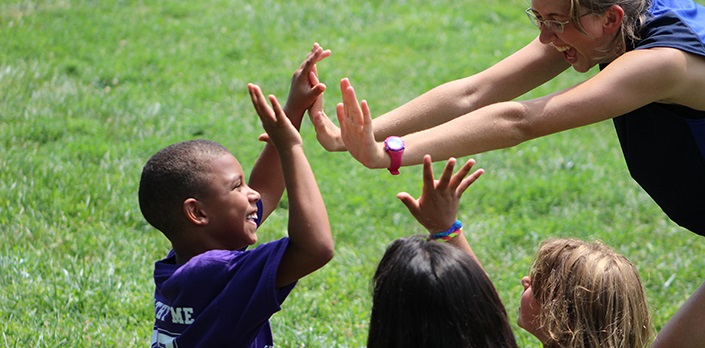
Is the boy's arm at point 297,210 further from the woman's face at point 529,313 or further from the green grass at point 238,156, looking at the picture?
the green grass at point 238,156

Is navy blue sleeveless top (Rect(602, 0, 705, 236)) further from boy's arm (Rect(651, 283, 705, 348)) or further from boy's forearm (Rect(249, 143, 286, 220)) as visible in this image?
boy's forearm (Rect(249, 143, 286, 220))

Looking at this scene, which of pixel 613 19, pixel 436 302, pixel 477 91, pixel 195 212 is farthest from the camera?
pixel 477 91

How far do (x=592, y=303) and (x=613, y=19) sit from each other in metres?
0.99

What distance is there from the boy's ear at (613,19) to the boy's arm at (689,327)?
958mm

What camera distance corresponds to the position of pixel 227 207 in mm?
2992

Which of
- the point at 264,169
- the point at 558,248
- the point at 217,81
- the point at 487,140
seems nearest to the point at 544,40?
the point at 487,140

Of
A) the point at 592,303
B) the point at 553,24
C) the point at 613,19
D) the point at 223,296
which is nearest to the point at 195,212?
the point at 223,296

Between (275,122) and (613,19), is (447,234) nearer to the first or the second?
(275,122)

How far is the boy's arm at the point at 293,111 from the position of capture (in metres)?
3.21

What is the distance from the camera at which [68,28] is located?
8.92 metres

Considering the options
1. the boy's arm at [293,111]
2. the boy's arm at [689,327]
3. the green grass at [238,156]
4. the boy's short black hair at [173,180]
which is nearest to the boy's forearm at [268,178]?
the boy's arm at [293,111]

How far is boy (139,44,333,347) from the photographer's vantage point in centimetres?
267

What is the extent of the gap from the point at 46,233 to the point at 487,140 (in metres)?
3.07

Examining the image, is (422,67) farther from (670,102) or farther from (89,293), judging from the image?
(670,102)
